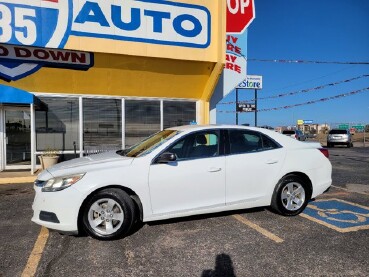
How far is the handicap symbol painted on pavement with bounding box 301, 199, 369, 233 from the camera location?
477cm

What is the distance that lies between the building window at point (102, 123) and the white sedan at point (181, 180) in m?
5.59

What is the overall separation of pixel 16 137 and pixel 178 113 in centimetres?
558

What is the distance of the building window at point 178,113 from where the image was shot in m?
11.2

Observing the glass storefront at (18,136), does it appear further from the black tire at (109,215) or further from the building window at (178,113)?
the black tire at (109,215)

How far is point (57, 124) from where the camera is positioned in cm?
1009

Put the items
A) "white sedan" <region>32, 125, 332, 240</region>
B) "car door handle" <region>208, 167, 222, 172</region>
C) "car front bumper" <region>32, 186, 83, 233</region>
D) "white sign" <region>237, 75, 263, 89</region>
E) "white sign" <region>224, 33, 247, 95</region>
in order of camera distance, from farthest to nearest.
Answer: "white sign" <region>237, 75, 263, 89</region> < "white sign" <region>224, 33, 247, 95</region> < "car door handle" <region>208, 167, 222, 172</region> < "white sedan" <region>32, 125, 332, 240</region> < "car front bumper" <region>32, 186, 83, 233</region>

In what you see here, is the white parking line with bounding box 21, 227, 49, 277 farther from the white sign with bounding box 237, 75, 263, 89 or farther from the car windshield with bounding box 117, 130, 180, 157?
the white sign with bounding box 237, 75, 263, 89

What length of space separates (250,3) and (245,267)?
35.0ft

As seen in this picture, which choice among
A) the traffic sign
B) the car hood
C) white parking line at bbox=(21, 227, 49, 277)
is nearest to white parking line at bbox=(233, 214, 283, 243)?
the car hood

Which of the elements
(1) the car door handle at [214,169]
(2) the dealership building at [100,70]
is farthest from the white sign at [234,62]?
(1) the car door handle at [214,169]

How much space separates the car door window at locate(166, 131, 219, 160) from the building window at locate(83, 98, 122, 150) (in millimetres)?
6286

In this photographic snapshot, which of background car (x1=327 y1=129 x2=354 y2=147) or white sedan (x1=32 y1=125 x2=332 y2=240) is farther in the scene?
background car (x1=327 y1=129 x2=354 y2=147)

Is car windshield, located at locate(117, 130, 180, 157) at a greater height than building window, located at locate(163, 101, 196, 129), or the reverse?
building window, located at locate(163, 101, 196, 129)

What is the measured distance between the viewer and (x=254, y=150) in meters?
5.04
